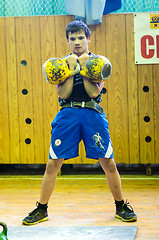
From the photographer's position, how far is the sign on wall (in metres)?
3.20

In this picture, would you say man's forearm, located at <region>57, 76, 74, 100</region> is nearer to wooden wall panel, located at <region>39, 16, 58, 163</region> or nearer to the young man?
the young man

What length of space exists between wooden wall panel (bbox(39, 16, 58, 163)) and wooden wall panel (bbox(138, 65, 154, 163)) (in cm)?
78

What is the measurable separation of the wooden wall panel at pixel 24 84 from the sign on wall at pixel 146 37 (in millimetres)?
983

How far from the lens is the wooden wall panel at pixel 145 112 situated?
3238mm

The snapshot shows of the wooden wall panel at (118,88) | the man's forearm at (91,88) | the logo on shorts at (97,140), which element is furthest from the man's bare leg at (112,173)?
the wooden wall panel at (118,88)

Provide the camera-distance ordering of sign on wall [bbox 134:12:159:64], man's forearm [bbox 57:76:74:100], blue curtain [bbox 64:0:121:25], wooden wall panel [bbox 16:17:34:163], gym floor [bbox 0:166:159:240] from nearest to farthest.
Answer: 1. man's forearm [bbox 57:76:74:100]
2. gym floor [bbox 0:166:159:240]
3. blue curtain [bbox 64:0:121:25]
4. sign on wall [bbox 134:12:159:64]
5. wooden wall panel [bbox 16:17:34:163]

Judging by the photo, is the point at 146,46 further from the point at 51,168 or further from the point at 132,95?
the point at 51,168

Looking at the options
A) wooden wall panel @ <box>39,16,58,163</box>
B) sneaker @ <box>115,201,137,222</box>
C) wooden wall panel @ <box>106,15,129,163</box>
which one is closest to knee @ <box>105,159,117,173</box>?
sneaker @ <box>115,201,137,222</box>

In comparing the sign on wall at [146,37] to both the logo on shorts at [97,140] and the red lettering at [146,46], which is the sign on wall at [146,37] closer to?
the red lettering at [146,46]

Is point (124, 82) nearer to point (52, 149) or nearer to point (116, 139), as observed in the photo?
point (116, 139)

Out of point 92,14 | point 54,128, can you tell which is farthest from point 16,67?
point 54,128

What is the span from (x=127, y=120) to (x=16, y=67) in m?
1.13

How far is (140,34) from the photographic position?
10.5ft

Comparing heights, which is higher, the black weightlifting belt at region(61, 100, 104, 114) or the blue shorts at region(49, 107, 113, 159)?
the black weightlifting belt at region(61, 100, 104, 114)
